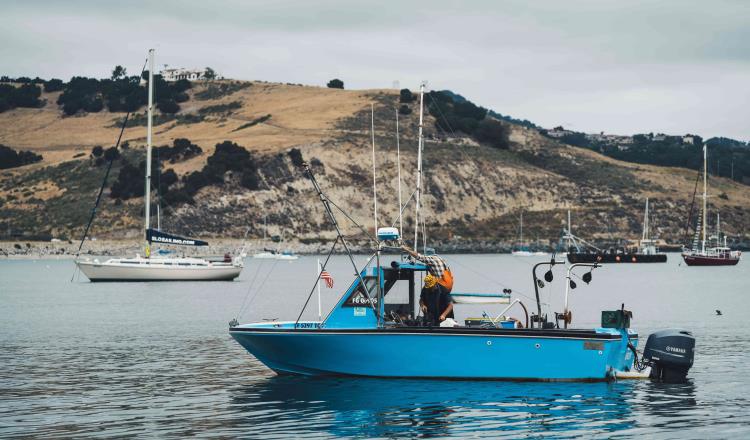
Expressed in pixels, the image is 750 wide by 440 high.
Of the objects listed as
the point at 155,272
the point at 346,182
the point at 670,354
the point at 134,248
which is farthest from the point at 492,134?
the point at 670,354

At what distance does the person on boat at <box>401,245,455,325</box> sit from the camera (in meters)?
25.4

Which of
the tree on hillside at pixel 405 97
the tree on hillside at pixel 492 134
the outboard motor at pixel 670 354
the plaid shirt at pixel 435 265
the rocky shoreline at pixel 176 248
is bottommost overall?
the rocky shoreline at pixel 176 248

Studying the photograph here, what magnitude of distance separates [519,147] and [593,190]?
19.8 metres

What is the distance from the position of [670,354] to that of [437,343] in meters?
5.57

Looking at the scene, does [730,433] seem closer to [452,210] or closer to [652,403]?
[652,403]

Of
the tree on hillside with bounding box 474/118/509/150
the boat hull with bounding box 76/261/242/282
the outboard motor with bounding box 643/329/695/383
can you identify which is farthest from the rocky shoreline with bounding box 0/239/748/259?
the outboard motor with bounding box 643/329/695/383

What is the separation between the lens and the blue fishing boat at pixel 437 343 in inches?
968

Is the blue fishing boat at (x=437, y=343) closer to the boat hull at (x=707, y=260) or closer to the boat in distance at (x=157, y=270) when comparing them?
the boat in distance at (x=157, y=270)

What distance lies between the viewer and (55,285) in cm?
8025

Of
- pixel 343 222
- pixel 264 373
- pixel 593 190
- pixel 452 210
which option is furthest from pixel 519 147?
pixel 264 373

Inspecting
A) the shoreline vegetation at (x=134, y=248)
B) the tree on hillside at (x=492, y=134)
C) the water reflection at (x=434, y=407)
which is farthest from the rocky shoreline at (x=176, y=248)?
the water reflection at (x=434, y=407)

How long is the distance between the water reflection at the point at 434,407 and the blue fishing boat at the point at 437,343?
0.99 ft

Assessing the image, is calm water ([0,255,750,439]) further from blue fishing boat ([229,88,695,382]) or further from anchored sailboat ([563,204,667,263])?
anchored sailboat ([563,204,667,263])

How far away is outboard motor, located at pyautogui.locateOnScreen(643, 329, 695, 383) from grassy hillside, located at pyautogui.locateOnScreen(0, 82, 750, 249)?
118 meters
